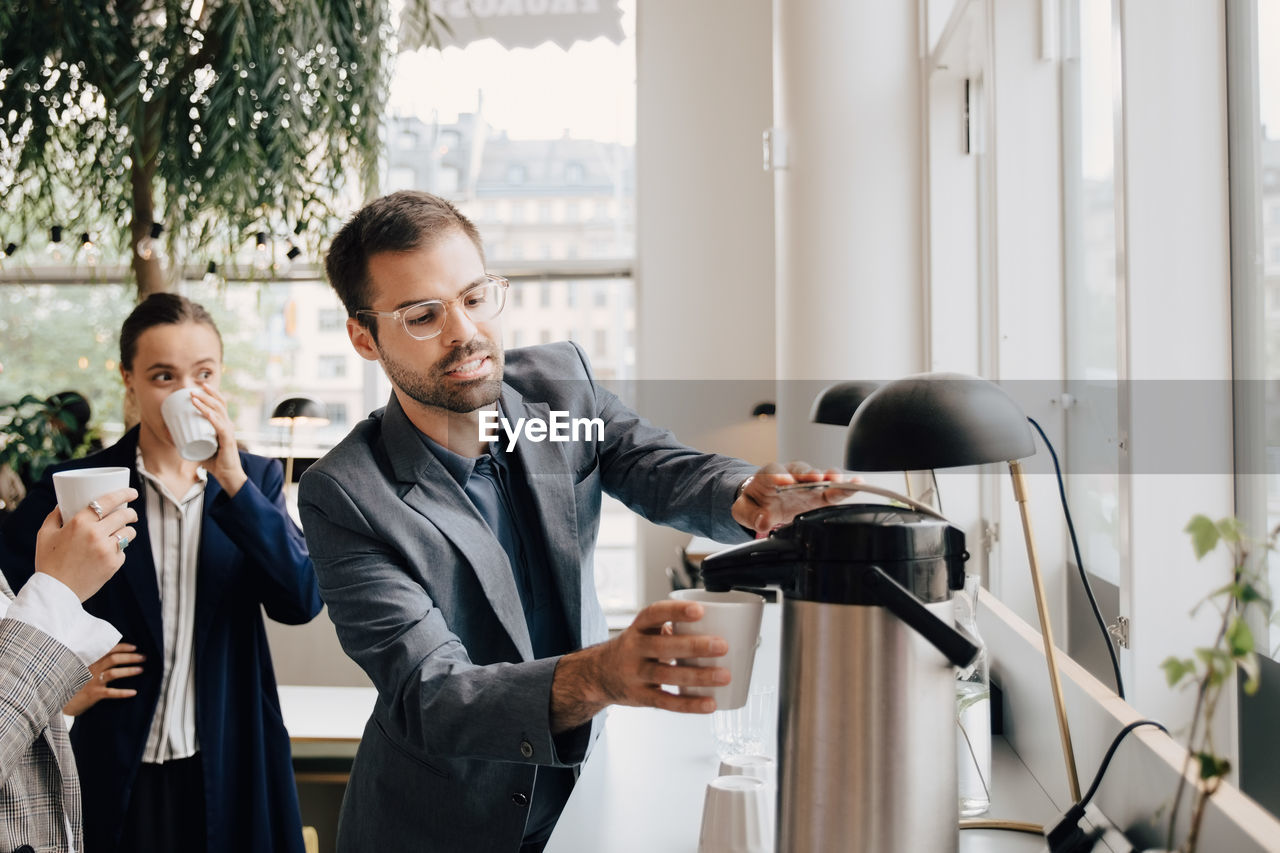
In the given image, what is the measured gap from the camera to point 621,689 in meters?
0.90

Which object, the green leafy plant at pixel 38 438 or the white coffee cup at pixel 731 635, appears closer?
the white coffee cup at pixel 731 635

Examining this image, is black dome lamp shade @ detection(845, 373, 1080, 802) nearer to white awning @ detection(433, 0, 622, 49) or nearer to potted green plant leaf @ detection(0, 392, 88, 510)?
potted green plant leaf @ detection(0, 392, 88, 510)

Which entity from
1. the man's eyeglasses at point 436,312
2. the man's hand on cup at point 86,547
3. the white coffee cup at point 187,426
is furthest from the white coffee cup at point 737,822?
the white coffee cup at point 187,426

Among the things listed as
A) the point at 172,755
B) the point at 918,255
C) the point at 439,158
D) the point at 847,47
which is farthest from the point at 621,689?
the point at 439,158

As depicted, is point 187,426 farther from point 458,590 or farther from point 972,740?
point 972,740

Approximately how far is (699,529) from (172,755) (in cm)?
111

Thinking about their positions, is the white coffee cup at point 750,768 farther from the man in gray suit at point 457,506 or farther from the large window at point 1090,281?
the large window at point 1090,281

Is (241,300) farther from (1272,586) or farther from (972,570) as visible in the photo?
(1272,586)

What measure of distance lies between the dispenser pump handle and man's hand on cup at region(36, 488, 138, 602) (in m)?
1.06

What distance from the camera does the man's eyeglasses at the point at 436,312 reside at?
4.73 ft

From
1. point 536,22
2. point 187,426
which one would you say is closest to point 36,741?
point 187,426

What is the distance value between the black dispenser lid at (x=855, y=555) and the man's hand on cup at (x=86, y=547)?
933 mm

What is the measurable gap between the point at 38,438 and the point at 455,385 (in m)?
2.62

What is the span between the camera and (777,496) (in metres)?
1.23
